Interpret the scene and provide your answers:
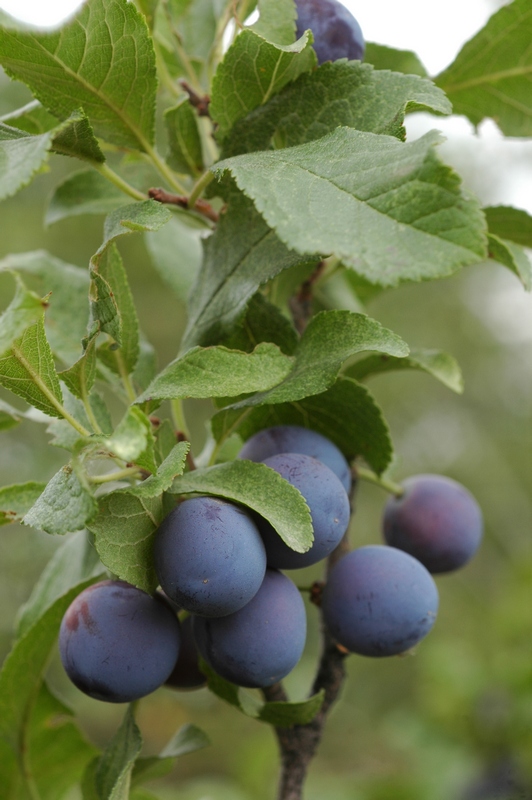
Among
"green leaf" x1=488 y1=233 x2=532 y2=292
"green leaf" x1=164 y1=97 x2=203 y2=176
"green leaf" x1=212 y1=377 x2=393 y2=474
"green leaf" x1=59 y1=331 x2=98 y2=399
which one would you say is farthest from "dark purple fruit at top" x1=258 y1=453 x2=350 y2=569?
"green leaf" x1=164 y1=97 x2=203 y2=176

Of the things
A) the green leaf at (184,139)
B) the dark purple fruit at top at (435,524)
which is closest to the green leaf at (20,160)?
the green leaf at (184,139)

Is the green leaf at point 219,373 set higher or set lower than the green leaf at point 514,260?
lower

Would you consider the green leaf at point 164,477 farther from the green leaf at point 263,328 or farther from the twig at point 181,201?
the twig at point 181,201

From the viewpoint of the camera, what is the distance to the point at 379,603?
0.79 metres

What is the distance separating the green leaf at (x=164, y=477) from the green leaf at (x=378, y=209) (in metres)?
0.21

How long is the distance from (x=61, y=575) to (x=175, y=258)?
0.54 m

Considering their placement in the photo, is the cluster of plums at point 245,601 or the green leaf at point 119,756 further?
the green leaf at point 119,756

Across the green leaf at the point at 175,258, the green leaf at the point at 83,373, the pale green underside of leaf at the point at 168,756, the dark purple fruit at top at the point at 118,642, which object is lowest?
the pale green underside of leaf at the point at 168,756

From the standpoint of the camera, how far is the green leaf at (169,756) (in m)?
0.89

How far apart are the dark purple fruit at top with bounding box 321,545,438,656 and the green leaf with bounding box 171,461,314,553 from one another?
23cm

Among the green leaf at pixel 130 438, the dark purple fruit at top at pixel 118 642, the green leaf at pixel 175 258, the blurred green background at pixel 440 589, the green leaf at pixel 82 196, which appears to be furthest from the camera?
the blurred green background at pixel 440 589

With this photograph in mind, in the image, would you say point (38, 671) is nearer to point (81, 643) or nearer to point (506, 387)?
point (81, 643)

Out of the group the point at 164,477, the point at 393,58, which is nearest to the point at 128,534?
the point at 164,477

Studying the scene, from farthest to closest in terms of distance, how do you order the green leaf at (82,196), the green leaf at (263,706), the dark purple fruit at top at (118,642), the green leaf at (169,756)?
1. the green leaf at (82,196)
2. the green leaf at (169,756)
3. the green leaf at (263,706)
4. the dark purple fruit at top at (118,642)
